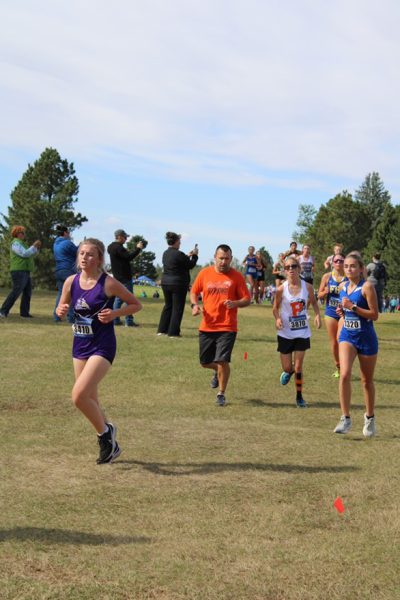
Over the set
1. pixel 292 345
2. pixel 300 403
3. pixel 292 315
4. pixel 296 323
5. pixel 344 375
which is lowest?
pixel 300 403

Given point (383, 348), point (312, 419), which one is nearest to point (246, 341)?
point (383, 348)

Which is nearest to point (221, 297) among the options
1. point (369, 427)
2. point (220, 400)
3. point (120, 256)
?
point (220, 400)

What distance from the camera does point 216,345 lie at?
10164 millimetres

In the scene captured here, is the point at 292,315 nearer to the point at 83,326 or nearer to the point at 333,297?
the point at 333,297

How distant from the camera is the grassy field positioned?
4.46m

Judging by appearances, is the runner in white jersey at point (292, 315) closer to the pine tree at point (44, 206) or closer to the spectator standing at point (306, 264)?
the spectator standing at point (306, 264)

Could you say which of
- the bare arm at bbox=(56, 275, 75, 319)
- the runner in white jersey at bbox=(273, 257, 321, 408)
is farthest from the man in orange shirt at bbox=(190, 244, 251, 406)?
the bare arm at bbox=(56, 275, 75, 319)

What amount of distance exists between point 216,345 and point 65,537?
5319 mm

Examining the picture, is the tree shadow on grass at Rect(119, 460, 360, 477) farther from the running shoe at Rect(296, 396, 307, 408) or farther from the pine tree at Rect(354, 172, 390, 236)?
the pine tree at Rect(354, 172, 390, 236)

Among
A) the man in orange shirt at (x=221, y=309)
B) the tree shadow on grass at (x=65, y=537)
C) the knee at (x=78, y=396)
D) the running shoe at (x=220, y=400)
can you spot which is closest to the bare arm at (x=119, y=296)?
the knee at (x=78, y=396)

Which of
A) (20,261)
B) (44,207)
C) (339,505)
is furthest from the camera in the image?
(44,207)

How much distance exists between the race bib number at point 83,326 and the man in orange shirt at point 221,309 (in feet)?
10.8

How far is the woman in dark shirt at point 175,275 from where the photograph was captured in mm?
15547

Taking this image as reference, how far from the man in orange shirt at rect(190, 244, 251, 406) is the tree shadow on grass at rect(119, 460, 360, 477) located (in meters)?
2.96
